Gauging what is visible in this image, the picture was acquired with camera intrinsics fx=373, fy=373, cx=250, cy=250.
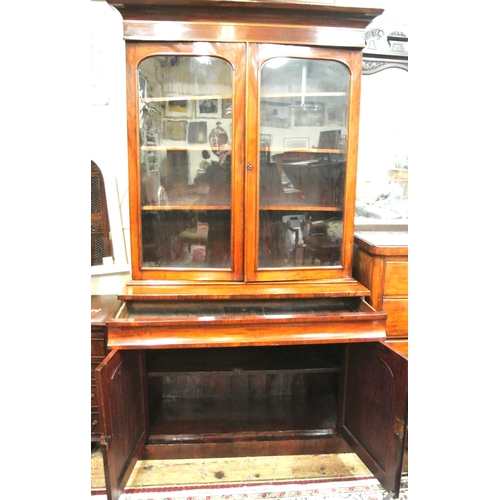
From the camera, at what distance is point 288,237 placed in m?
1.44

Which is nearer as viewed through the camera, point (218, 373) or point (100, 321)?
point (100, 321)

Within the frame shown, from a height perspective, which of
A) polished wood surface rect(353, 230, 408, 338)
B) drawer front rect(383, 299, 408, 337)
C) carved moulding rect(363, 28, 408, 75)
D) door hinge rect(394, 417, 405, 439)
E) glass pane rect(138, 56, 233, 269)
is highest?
carved moulding rect(363, 28, 408, 75)

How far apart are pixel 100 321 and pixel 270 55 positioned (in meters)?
1.12

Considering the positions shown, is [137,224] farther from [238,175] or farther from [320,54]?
[320,54]

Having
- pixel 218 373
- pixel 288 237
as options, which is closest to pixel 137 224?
pixel 288 237

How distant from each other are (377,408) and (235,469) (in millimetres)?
635

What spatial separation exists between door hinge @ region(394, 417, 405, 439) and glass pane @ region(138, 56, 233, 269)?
2.44ft

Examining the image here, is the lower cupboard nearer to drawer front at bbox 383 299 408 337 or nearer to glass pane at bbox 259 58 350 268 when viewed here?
drawer front at bbox 383 299 408 337

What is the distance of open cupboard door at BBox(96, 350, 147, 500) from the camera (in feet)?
3.53

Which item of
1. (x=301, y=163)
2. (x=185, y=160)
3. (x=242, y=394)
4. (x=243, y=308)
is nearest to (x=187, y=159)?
(x=185, y=160)

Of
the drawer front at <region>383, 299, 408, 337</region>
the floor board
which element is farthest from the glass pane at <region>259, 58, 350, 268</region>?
the floor board

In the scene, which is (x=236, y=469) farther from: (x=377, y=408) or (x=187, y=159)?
(x=187, y=159)

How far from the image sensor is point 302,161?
1.42 m
